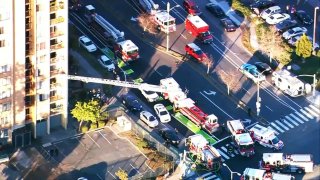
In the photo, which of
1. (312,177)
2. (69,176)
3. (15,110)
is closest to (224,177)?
(312,177)

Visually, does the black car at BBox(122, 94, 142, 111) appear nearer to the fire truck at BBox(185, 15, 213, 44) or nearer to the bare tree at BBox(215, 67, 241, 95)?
the bare tree at BBox(215, 67, 241, 95)

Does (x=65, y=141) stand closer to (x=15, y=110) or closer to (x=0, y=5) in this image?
(x=15, y=110)

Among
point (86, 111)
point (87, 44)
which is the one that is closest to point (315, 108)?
point (86, 111)

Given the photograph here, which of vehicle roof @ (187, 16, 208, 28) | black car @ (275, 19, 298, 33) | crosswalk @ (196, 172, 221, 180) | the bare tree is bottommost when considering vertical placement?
crosswalk @ (196, 172, 221, 180)

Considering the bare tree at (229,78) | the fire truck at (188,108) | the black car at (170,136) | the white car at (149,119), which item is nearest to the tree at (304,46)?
the bare tree at (229,78)

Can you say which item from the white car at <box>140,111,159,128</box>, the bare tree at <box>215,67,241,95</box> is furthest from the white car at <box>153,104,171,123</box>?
the bare tree at <box>215,67,241,95</box>

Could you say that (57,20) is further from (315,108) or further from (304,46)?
(304,46)
